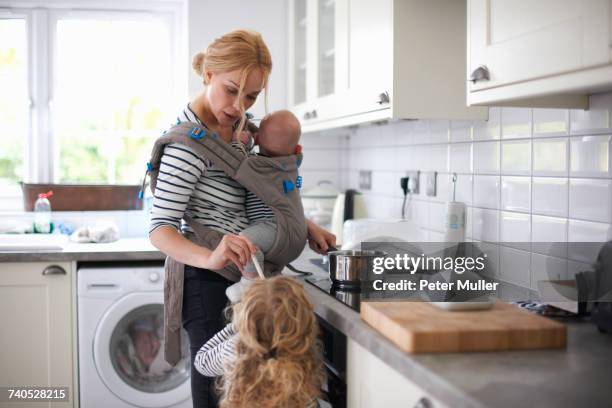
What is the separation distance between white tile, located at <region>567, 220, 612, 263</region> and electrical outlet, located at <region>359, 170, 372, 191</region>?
162 cm

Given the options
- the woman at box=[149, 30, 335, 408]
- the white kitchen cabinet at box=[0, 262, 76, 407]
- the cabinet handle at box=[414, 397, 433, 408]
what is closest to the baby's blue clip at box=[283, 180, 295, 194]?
the woman at box=[149, 30, 335, 408]

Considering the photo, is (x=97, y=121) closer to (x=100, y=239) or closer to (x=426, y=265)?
(x=100, y=239)

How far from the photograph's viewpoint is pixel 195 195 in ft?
5.82

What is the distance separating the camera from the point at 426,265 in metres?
2.13

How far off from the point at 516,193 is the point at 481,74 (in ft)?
1.96

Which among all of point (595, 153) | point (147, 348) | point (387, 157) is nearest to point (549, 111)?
point (595, 153)

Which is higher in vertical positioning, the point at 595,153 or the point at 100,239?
the point at 595,153

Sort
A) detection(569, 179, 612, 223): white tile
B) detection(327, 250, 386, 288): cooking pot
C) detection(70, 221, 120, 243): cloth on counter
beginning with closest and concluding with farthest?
detection(569, 179, 612, 223): white tile
detection(327, 250, 386, 288): cooking pot
detection(70, 221, 120, 243): cloth on counter

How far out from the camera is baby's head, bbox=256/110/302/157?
5.98 ft

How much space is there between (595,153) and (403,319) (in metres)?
0.71

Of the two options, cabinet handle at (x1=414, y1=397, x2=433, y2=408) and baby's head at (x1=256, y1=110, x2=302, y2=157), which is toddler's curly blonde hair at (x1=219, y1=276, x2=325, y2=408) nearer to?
cabinet handle at (x1=414, y1=397, x2=433, y2=408)

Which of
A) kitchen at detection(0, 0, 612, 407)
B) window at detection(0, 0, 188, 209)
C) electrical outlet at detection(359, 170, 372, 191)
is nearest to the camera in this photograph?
kitchen at detection(0, 0, 612, 407)

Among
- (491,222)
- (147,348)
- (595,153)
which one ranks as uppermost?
(595,153)

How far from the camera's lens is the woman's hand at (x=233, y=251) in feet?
5.20
